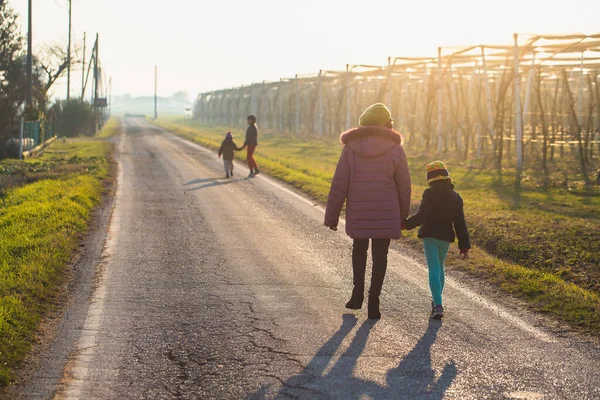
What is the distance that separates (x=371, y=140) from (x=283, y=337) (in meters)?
1.83

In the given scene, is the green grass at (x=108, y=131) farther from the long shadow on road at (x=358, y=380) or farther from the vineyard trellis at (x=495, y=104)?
the long shadow on road at (x=358, y=380)

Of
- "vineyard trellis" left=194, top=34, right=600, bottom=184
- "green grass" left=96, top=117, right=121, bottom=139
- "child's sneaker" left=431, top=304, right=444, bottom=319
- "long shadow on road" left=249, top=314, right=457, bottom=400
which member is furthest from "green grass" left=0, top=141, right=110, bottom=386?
"green grass" left=96, top=117, right=121, bottom=139

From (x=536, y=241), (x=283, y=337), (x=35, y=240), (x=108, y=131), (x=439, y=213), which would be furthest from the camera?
(x=108, y=131)

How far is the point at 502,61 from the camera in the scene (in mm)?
28812

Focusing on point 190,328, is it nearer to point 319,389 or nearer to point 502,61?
point 319,389

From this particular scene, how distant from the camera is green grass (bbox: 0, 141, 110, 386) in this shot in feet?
20.0

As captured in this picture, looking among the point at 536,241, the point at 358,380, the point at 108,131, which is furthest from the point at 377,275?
the point at 108,131

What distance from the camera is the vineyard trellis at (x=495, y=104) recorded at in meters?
21.4

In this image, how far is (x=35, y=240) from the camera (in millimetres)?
10070

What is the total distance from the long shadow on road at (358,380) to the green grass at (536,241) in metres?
1.91

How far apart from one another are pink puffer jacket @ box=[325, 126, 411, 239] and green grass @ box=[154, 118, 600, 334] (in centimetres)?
182

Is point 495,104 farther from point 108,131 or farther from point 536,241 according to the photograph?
point 108,131

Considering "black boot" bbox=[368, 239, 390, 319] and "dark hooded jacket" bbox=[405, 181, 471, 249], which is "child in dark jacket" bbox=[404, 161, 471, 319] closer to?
"dark hooded jacket" bbox=[405, 181, 471, 249]

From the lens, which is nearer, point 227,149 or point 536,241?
point 536,241
